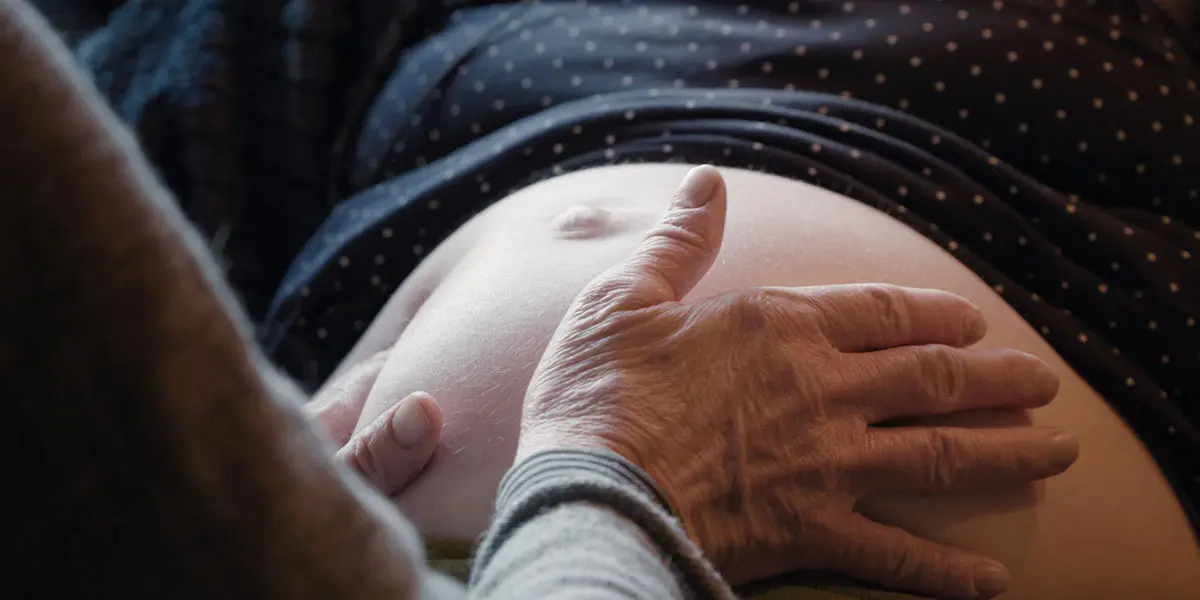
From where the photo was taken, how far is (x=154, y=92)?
1070mm

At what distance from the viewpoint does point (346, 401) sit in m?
0.79

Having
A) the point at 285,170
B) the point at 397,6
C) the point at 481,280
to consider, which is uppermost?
the point at 397,6

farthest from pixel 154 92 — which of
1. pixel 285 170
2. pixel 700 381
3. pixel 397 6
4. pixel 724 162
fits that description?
pixel 700 381

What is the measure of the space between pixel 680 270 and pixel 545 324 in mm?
125

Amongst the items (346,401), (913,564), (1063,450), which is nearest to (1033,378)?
(1063,450)

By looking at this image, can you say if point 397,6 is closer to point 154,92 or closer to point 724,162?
point 154,92

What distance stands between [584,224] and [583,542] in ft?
1.21

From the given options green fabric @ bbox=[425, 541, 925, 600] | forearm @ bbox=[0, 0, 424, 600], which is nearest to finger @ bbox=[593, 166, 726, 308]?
green fabric @ bbox=[425, 541, 925, 600]

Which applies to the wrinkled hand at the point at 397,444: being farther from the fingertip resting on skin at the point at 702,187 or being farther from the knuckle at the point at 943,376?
the knuckle at the point at 943,376

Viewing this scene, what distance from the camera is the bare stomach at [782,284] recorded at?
62 cm

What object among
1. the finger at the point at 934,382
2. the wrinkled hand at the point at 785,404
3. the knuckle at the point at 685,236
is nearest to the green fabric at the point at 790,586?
the wrinkled hand at the point at 785,404

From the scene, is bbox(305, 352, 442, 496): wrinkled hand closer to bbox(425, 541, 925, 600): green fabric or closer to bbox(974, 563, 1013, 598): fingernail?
bbox(425, 541, 925, 600): green fabric

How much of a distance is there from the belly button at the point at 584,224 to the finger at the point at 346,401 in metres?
0.20

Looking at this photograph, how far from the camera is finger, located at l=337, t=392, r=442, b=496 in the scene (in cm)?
65
